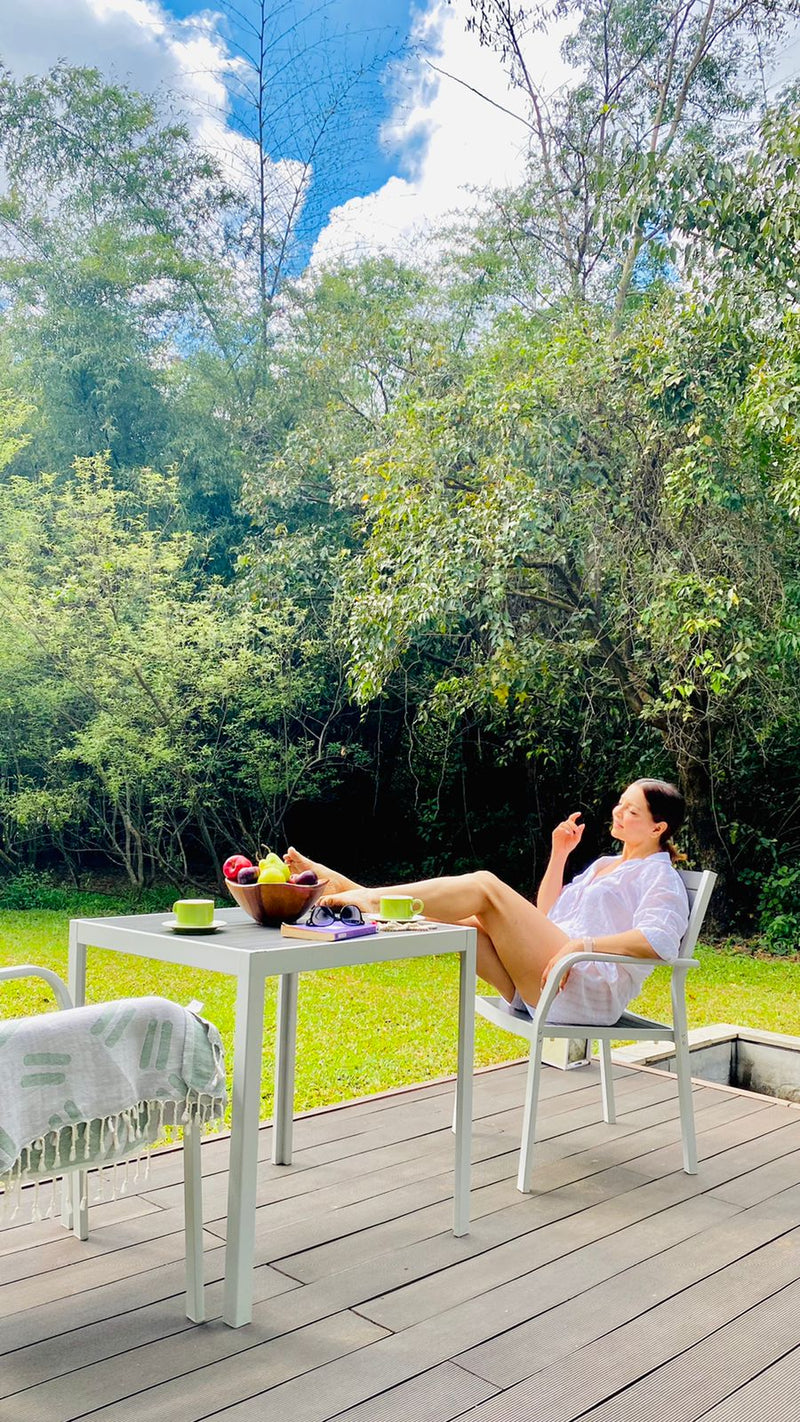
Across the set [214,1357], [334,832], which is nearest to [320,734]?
[334,832]

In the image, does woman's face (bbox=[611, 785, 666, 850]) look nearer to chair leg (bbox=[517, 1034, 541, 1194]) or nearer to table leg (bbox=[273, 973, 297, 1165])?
chair leg (bbox=[517, 1034, 541, 1194])

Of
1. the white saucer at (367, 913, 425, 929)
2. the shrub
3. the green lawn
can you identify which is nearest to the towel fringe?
the white saucer at (367, 913, 425, 929)

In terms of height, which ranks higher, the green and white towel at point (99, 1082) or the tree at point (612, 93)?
the tree at point (612, 93)

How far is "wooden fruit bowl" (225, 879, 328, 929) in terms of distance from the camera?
210 cm

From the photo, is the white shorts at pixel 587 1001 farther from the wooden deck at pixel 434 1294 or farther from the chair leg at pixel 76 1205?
the chair leg at pixel 76 1205

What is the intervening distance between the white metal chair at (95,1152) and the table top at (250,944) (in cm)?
15

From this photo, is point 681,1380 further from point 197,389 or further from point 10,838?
point 197,389

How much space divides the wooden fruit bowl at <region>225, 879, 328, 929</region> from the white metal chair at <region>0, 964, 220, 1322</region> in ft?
1.26

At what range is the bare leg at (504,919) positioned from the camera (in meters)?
2.53

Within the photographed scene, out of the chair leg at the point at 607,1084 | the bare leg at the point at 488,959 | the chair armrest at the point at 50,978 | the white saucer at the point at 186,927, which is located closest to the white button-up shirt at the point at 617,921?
the bare leg at the point at 488,959

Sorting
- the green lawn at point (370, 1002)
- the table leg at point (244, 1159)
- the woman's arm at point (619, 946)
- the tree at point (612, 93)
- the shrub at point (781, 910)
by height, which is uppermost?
the tree at point (612, 93)

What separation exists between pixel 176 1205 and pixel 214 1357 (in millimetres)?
598

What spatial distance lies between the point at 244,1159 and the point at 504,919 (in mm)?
1009

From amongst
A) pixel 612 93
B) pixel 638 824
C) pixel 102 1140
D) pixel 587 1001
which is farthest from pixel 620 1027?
pixel 612 93
